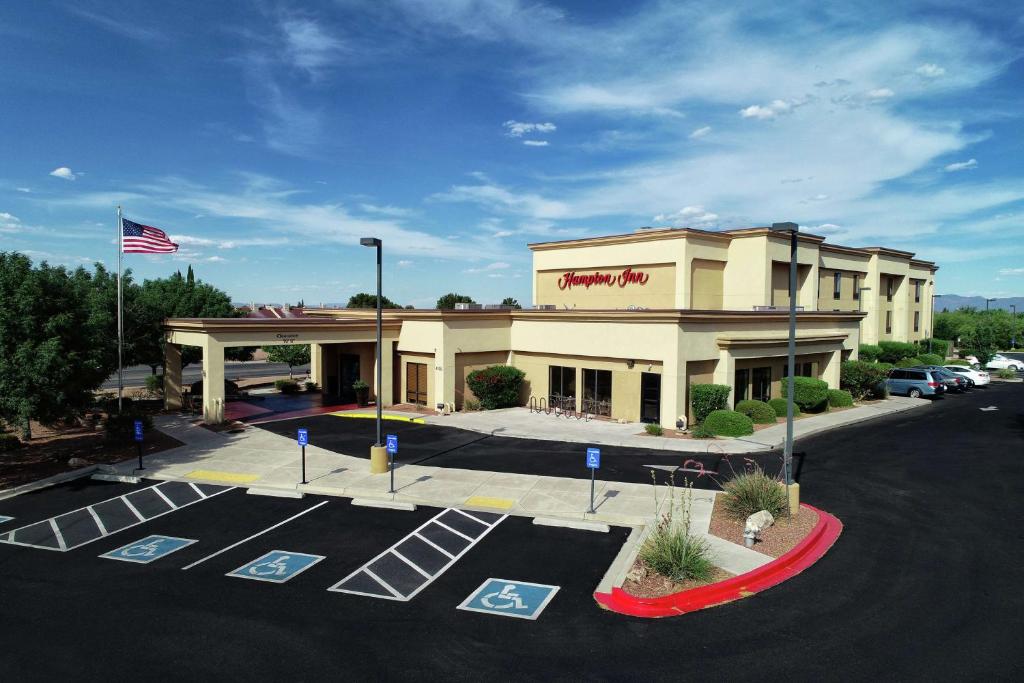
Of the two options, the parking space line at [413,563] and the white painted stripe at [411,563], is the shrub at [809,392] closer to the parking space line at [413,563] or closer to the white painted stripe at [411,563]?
the parking space line at [413,563]

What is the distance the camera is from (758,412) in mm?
27484

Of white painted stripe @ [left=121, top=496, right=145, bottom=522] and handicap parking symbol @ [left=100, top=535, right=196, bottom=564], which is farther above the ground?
white painted stripe @ [left=121, top=496, right=145, bottom=522]

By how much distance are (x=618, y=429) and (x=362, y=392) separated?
48.1 feet

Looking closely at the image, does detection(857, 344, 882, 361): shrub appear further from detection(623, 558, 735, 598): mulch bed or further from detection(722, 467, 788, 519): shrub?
detection(623, 558, 735, 598): mulch bed

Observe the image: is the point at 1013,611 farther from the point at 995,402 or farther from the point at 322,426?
the point at 995,402

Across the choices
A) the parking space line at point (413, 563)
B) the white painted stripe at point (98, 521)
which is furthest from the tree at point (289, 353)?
the parking space line at point (413, 563)

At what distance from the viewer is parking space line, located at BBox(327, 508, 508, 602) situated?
37.6 feet

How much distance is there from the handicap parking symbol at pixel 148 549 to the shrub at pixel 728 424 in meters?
18.8

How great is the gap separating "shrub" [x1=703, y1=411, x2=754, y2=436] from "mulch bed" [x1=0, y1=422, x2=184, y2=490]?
2092 cm

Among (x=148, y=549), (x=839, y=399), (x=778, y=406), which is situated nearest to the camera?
(x=148, y=549)

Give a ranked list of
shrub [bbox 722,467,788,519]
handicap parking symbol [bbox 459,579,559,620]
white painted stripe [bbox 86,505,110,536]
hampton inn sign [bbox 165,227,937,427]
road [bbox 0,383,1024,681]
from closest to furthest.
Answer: road [bbox 0,383,1024,681] < handicap parking symbol [bbox 459,579,559,620] < shrub [bbox 722,467,788,519] < white painted stripe [bbox 86,505,110,536] < hampton inn sign [bbox 165,227,937,427]

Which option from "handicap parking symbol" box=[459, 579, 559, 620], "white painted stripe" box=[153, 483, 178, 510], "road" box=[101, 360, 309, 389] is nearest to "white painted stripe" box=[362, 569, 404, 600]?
"handicap parking symbol" box=[459, 579, 559, 620]

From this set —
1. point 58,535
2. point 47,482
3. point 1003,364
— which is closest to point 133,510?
point 58,535

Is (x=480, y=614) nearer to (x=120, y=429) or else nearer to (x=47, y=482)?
(x=47, y=482)
